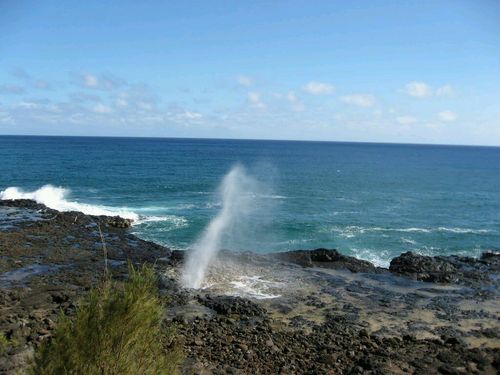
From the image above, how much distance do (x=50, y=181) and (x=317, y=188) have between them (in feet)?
154

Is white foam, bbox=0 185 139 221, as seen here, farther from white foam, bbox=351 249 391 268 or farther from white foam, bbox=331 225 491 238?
white foam, bbox=351 249 391 268

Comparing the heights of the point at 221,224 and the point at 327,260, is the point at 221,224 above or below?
above

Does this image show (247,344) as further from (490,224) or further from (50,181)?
(50,181)

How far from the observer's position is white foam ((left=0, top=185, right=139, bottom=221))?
51.6 m

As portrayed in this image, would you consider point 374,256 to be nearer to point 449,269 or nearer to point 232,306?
point 449,269

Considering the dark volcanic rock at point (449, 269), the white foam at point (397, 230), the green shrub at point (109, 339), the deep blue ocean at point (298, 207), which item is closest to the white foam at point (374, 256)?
the deep blue ocean at point (298, 207)

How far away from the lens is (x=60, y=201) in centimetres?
5744

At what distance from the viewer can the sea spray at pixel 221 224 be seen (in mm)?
31625

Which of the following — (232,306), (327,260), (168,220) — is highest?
(168,220)

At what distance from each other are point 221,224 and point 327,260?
16354 millimetres

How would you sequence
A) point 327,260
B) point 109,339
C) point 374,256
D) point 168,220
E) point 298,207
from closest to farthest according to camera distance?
point 109,339, point 327,260, point 374,256, point 168,220, point 298,207

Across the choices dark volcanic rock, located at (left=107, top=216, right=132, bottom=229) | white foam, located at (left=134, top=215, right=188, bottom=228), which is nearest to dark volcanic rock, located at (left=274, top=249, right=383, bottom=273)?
white foam, located at (left=134, top=215, right=188, bottom=228)

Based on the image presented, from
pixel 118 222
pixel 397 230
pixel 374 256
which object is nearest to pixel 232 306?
pixel 374 256

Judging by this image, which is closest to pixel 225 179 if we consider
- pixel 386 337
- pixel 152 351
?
pixel 386 337
